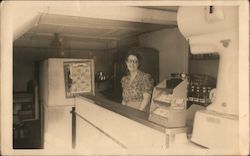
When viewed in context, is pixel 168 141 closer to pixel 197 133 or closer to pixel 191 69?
pixel 197 133

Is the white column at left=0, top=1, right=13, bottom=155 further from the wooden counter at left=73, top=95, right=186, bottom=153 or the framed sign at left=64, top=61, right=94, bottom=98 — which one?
the framed sign at left=64, top=61, right=94, bottom=98

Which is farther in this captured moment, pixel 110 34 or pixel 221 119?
pixel 110 34

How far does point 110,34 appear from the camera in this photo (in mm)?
1356

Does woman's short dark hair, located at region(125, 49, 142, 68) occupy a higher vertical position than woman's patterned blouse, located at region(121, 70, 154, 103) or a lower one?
higher

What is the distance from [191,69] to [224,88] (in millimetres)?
798

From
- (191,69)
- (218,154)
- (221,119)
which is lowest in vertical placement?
(218,154)

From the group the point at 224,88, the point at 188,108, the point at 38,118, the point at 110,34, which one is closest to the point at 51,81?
the point at 38,118

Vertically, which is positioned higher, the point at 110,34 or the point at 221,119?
the point at 110,34

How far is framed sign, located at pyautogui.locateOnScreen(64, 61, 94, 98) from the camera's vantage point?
3.51 ft

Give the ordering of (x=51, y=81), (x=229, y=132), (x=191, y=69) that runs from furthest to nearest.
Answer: (x=191, y=69)
(x=51, y=81)
(x=229, y=132)

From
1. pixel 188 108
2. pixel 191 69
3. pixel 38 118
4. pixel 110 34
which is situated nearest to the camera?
pixel 188 108

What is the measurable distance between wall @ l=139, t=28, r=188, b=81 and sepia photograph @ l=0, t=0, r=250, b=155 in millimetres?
143

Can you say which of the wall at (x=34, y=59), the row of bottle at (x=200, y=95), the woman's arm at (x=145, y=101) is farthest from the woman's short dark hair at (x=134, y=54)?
the row of bottle at (x=200, y=95)

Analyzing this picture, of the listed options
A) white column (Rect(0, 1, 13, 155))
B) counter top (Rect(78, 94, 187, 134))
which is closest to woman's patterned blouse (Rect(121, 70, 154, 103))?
counter top (Rect(78, 94, 187, 134))
